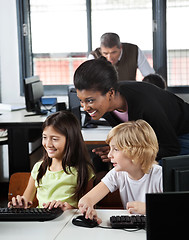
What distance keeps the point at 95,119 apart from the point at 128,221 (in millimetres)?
625

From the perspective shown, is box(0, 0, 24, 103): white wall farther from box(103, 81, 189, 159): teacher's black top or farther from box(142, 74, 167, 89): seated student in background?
box(103, 81, 189, 159): teacher's black top

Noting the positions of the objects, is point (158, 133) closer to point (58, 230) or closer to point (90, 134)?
point (58, 230)

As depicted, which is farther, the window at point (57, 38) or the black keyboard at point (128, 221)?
the window at point (57, 38)

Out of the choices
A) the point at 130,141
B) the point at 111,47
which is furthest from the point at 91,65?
the point at 111,47

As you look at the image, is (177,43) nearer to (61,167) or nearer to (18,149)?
(18,149)

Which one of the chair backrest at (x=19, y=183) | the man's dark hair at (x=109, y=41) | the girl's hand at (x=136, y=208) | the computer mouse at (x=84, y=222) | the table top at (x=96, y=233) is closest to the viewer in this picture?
the table top at (x=96, y=233)

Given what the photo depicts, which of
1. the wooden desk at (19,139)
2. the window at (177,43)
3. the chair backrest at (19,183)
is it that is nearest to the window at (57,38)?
the window at (177,43)

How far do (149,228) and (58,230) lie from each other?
0.67m

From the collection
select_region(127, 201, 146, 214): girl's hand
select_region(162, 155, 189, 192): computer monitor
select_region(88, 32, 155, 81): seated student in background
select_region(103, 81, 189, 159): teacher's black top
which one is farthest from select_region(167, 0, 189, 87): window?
select_region(162, 155, 189, 192): computer monitor

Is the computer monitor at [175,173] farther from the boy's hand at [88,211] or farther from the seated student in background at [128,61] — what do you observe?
the seated student in background at [128,61]

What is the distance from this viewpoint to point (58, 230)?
5.53 feet

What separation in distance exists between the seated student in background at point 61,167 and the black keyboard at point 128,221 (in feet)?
Answer: 1.77

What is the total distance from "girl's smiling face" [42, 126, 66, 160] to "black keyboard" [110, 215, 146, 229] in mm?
685

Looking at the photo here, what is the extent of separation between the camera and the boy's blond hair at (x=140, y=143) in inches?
80.8
